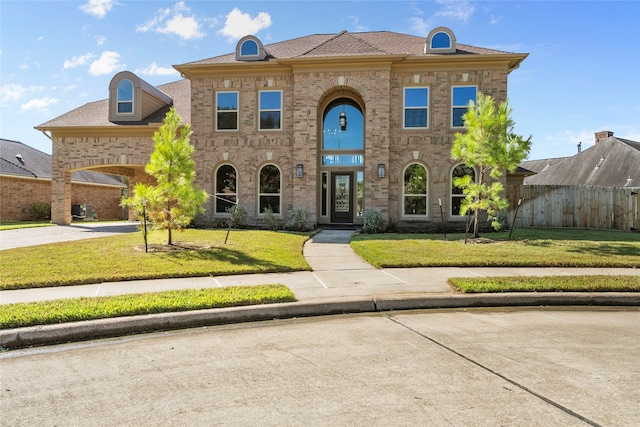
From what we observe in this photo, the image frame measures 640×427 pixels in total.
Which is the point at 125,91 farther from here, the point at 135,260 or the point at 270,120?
the point at 135,260

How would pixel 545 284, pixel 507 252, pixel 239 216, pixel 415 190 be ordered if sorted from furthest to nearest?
pixel 415 190, pixel 239 216, pixel 507 252, pixel 545 284

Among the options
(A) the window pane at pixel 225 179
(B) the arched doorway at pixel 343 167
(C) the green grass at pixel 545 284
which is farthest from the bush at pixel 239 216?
(C) the green grass at pixel 545 284

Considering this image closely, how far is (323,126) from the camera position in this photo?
1825cm

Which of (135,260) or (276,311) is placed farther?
(135,260)

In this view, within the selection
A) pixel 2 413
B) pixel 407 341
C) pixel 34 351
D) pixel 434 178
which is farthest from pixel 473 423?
pixel 434 178

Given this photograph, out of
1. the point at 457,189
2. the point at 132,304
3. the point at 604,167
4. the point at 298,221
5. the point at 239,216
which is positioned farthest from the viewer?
the point at 604,167

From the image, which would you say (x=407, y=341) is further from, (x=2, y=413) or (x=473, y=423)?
(x=2, y=413)

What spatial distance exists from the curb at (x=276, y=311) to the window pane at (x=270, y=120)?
41.6 feet

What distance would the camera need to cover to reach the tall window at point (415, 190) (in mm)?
16828

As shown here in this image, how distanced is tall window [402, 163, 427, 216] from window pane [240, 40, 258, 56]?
8.40m

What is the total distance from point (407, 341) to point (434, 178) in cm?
1306

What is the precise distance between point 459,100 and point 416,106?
5.80ft

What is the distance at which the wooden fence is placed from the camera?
16.9m

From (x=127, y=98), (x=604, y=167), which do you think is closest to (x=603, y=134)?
(x=604, y=167)
